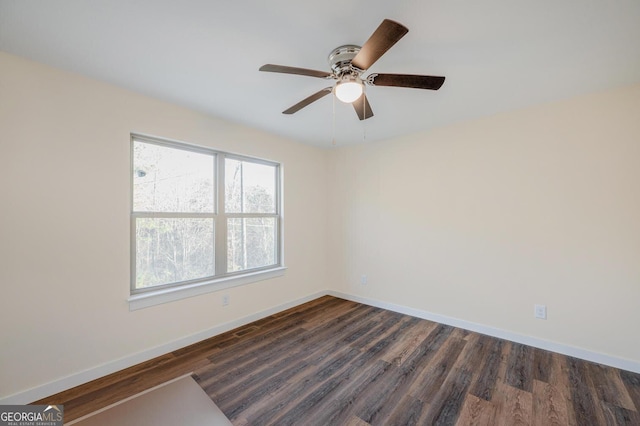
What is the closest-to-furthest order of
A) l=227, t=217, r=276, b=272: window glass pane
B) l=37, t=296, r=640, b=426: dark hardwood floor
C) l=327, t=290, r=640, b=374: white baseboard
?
l=37, t=296, r=640, b=426: dark hardwood floor < l=327, t=290, r=640, b=374: white baseboard < l=227, t=217, r=276, b=272: window glass pane

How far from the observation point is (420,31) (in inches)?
59.4

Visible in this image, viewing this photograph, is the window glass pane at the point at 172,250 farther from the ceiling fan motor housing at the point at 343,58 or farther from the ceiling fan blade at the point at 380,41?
the ceiling fan blade at the point at 380,41

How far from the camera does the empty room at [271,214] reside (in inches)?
61.2

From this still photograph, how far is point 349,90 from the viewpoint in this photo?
1.59 meters

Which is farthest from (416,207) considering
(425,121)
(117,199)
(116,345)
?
(116,345)

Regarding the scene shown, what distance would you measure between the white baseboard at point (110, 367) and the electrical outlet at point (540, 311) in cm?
300

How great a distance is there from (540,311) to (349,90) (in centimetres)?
279

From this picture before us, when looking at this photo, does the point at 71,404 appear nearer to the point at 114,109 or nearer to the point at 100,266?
the point at 100,266

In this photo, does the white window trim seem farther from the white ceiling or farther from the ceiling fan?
the ceiling fan

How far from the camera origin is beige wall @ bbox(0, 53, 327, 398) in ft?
5.58

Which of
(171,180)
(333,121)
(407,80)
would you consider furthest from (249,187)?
(407,80)

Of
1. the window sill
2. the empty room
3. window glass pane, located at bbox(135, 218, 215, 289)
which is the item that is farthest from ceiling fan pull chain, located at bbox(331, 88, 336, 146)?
the window sill

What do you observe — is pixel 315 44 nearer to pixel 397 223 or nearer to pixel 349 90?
pixel 349 90

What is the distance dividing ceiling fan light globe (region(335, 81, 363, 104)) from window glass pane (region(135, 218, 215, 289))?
2.00 m
